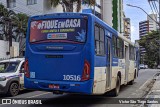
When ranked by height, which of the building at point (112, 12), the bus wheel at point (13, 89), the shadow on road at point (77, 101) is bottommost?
the shadow on road at point (77, 101)

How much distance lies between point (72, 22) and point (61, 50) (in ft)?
3.34

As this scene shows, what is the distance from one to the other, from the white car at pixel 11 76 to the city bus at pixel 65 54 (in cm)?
356

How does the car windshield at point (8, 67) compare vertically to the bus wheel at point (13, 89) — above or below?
above

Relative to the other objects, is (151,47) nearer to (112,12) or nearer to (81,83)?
(112,12)

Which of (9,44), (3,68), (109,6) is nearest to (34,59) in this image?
(3,68)

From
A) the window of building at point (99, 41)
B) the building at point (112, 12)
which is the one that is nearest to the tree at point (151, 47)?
the building at point (112, 12)

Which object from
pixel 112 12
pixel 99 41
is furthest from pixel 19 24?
Answer: pixel 112 12

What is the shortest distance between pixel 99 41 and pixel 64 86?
7.10 feet

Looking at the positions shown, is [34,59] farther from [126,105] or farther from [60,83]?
[126,105]

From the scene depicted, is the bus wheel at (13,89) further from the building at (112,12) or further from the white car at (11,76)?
the building at (112,12)

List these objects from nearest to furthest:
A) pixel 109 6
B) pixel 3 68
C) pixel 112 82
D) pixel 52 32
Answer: pixel 52 32
pixel 112 82
pixel 3 68
pixel 109 6

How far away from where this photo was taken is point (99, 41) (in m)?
11.1

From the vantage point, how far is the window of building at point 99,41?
35.4 ft

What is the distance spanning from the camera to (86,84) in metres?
9.93
